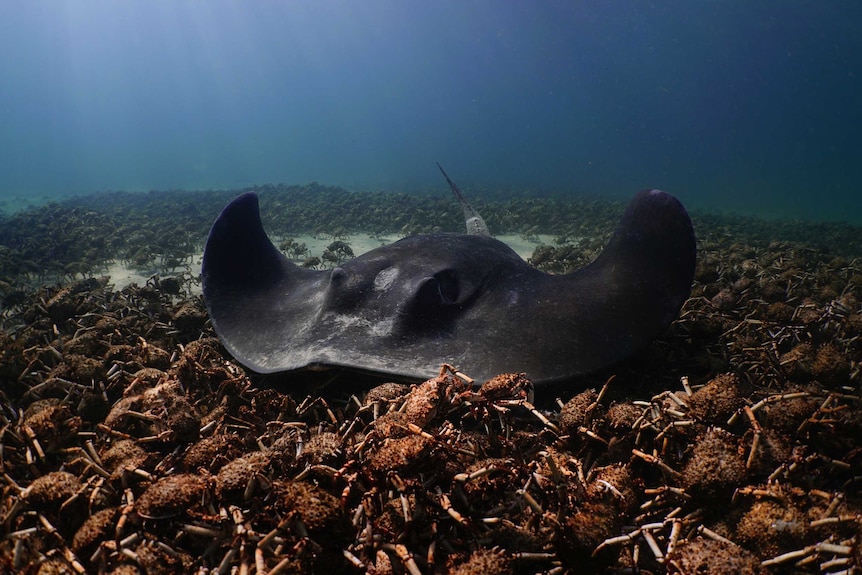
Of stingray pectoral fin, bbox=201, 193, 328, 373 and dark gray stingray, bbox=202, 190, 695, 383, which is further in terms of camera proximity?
stingray pectoral fin, bbox=201, 193, 328, 373

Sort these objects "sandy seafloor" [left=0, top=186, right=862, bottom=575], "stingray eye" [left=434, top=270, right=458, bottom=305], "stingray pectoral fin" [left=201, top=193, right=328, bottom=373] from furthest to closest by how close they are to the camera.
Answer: "stingray eye" [left=434, top=270, right=458, bottom=305] < "stingray pectoral fin" [left=201, top=193, right=328, bottom=373] < "sandy seafloor" [left=0, top=186, right=862, bottom=575]

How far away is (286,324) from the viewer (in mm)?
3189

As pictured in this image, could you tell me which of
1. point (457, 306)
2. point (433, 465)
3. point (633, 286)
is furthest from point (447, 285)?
point (433, 465)

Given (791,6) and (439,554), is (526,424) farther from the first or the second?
(791,6)

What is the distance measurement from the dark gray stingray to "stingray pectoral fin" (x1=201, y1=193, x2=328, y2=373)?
0.5 inches

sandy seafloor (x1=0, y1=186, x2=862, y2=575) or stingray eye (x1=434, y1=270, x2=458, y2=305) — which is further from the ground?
stingray eye (x1=434, y1=270, x2=458, y2=305)

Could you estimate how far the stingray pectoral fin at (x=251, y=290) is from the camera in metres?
2.99

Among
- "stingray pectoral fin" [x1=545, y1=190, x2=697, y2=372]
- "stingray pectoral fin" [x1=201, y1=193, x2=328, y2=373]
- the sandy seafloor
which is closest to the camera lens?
the sandy seafloor

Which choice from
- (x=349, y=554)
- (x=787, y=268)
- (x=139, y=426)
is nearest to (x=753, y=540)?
(x=349, y=554)

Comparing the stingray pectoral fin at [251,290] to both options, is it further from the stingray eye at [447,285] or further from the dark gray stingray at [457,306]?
the stingray eye at [447,285]

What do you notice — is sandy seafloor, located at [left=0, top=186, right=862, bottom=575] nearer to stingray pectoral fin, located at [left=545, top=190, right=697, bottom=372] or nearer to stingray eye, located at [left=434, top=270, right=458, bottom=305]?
stingray pectoral fin, located at [left=545, top=190, right=697, bottom=372]

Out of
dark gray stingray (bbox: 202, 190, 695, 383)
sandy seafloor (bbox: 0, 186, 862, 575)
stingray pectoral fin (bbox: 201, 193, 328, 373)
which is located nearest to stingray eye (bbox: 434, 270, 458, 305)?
dark gray stingray (bbox: 202, 190, 695, 383)

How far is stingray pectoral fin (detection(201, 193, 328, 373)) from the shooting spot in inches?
118

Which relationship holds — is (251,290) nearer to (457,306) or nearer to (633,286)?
(457,306)
